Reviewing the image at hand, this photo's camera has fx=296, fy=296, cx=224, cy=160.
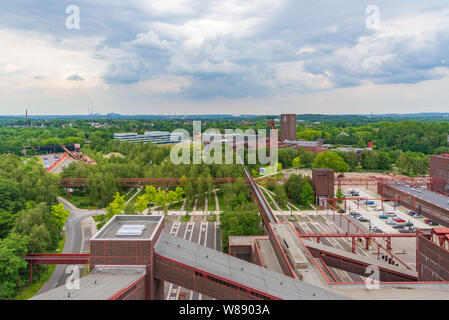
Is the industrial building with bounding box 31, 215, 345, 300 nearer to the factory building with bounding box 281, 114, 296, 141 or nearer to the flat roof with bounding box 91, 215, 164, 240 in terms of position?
the flat roof with bounding box 91, 215, 164, 240

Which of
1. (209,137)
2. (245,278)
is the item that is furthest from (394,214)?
(209,137)

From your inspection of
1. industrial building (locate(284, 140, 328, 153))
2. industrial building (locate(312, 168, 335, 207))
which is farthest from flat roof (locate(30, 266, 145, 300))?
industrial building (locate(284, 140, 328, 153))

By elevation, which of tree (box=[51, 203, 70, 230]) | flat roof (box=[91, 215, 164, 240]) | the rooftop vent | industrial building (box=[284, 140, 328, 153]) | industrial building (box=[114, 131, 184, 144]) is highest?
industrial building (box=[114, 131, 184, 144])

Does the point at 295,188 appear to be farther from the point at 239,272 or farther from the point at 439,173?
the point at 239,272

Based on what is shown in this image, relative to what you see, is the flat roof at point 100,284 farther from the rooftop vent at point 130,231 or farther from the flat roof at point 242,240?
the flat roof at point 242,240

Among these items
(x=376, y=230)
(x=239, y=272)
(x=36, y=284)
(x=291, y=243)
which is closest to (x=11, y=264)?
(x=36, y=284)
